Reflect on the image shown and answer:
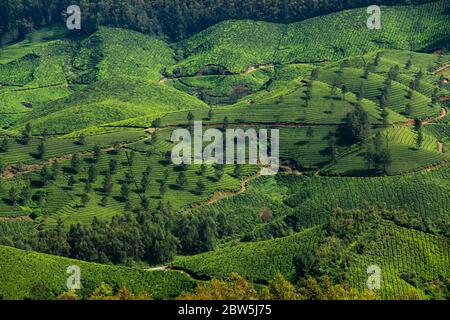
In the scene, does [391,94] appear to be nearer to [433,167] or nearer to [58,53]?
[433,167]

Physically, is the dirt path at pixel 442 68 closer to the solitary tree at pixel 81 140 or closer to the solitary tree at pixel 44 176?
the solitary tree at pixel 81 140

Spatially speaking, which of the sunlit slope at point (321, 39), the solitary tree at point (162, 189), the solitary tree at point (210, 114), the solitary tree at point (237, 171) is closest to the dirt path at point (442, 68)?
the sunlit slope at point (321, 39)

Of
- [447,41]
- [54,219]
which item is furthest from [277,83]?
[54,219]

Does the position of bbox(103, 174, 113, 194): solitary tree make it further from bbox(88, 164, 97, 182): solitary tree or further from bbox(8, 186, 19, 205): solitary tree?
bbox(8, 186, 19, 205): solitary tree

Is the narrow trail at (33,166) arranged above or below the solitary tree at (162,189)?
above

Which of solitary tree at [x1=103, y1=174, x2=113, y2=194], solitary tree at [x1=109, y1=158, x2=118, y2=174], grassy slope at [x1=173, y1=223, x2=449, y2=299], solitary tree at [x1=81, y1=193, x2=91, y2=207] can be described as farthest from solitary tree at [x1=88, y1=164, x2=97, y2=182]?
grassy slope at [x1=173, y1=223, x2=449, y2=299]

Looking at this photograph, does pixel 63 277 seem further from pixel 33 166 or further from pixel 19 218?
pixel 33 166
